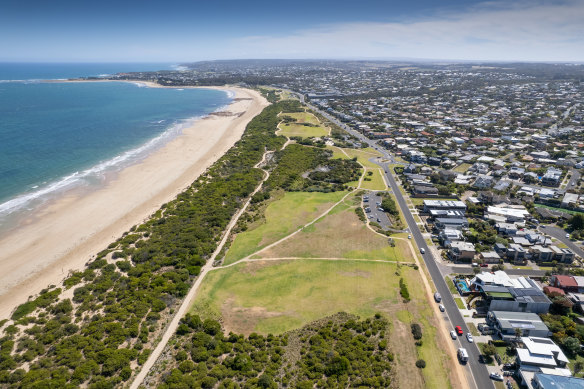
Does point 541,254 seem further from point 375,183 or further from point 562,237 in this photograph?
point 375,183

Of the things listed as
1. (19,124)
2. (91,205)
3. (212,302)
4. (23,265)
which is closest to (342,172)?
(212,302)

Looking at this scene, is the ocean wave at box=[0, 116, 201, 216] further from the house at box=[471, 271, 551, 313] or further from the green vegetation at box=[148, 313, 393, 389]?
the house at box=[471, 271, 551, 313]

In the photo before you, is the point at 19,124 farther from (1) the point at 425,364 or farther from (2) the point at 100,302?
(1) the point at 425,364

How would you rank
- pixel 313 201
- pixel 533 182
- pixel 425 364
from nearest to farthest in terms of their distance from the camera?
pixel 425 364 → pixel 313 201 → pixel 533 182

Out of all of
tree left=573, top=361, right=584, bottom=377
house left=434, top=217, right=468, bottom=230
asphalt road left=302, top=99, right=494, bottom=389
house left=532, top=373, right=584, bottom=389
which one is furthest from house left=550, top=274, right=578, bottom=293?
house left=532, top=373, right=584, bottom=389

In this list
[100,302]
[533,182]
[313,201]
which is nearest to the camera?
[100,302]

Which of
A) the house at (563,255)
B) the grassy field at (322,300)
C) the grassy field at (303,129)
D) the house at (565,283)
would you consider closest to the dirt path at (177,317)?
the grassy field at (322,300)
